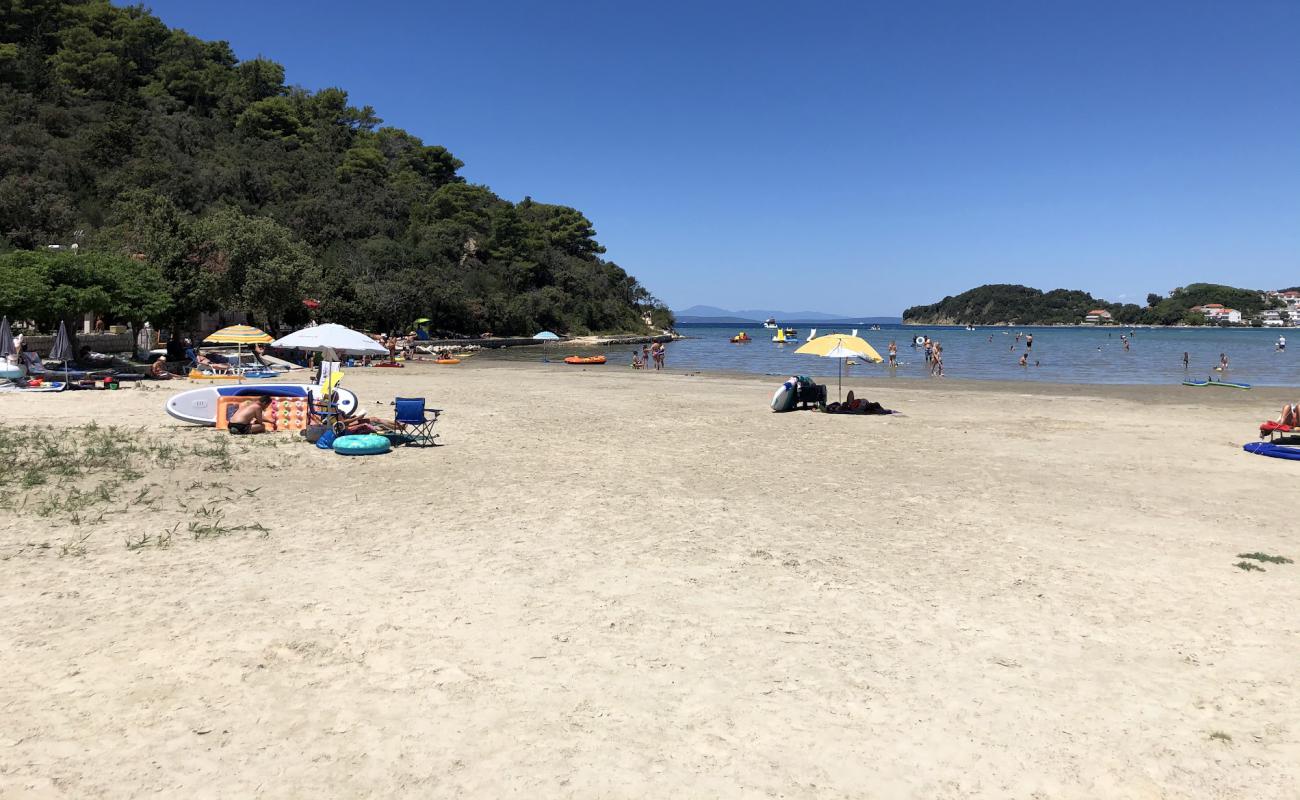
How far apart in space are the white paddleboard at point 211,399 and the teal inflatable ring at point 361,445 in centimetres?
230

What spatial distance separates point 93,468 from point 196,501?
8.40 feet

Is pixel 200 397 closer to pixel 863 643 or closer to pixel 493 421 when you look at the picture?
pixel 493 421

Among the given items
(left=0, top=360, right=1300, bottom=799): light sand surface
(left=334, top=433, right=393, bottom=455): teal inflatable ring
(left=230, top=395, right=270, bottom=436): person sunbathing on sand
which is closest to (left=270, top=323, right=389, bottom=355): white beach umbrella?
(left=230, top=395, right=270, bottom=436): person sunbathing on sand

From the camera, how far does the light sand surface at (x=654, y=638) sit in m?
3.77

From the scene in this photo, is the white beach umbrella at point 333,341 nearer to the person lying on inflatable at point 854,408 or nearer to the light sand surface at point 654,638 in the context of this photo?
the light sand surface at point 654,638

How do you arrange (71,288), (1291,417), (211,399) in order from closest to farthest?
1. (1291,417)
2. (211,399)
3. (71,288)

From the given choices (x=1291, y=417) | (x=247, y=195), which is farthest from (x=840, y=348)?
(x=247, y=195)

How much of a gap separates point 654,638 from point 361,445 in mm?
8302

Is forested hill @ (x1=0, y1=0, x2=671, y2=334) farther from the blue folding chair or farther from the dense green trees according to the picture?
the blue folding chair

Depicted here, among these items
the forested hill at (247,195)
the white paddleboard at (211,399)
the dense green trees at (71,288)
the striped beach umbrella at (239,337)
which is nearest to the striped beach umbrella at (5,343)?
the dense green trees at (71,288)

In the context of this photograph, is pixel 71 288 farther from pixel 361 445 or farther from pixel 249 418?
pixel 361 445

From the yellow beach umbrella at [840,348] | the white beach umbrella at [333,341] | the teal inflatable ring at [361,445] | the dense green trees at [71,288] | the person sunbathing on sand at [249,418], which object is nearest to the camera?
the teal inflatable ring at [361,445]

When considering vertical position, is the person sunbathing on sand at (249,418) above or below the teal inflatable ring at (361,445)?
above

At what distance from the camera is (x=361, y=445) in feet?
40.1
